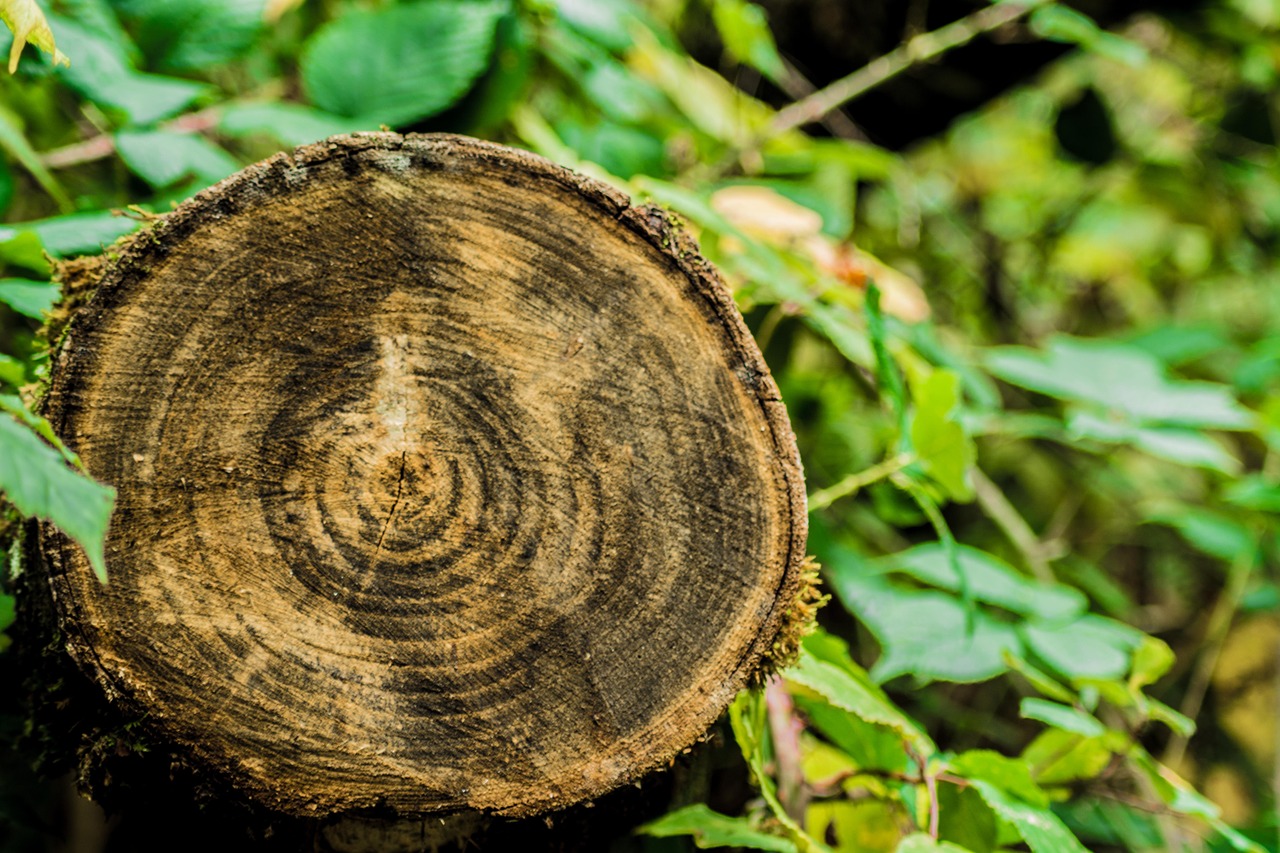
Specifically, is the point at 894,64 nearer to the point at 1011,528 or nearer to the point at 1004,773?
the point at 1011,528

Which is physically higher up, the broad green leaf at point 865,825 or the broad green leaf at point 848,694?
the broad green leaf at point 848,694

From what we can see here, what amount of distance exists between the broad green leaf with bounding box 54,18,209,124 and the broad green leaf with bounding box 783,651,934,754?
768mm

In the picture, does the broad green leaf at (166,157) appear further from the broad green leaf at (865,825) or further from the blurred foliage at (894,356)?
the broad green leaf at (865,825)

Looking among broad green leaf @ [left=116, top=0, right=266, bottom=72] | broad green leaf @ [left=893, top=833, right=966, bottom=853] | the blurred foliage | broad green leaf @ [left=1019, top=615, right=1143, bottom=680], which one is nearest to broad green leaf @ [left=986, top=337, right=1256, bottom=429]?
the blurred foliage

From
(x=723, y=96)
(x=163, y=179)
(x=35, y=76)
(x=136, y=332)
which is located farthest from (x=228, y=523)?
(x=723, y=96)

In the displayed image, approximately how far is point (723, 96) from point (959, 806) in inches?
50.7

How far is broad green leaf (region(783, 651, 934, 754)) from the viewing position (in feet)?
2.19

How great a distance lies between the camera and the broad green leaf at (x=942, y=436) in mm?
792

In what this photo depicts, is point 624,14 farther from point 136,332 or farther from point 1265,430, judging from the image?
point 1265,430

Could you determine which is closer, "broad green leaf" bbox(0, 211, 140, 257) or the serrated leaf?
"broad green leaf" bbox(0, 211, 140, 257)

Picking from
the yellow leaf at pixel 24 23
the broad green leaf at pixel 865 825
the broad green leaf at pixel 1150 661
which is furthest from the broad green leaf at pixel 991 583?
the yellow leaf at pixel 24 23

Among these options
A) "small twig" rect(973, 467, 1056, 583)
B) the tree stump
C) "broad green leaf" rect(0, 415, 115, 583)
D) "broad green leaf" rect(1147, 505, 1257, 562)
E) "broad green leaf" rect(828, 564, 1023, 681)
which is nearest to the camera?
"broad green leaf" rect(0, 415, 115, 583)

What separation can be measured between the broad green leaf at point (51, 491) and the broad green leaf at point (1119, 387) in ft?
3.62

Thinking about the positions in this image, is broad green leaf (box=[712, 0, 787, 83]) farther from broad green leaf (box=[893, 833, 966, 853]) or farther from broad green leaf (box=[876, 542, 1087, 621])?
broad green leaf (box=[893, 833, 966, 853])
